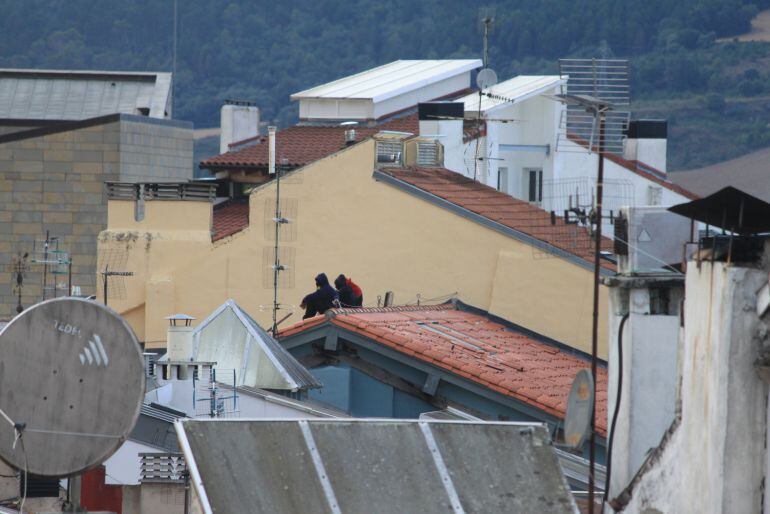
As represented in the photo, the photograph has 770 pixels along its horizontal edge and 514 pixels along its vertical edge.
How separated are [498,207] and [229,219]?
6714mm

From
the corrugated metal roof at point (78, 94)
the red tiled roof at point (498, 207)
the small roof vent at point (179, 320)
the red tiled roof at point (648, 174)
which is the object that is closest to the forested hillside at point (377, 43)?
the corrugated metal roof at point (78, 94)

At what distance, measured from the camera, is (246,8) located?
137250 millimetres

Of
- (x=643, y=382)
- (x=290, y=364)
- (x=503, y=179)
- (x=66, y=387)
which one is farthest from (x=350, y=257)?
(x=66, y=387)

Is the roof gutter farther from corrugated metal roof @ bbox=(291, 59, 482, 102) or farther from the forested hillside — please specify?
the forested hillside

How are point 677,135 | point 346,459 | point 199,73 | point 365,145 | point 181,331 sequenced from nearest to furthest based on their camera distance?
point 346,459 < point 181,331 < point 365,145 < point 677,135 < point 199,73

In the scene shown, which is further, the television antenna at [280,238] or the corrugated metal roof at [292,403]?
the television antenna at [280,238]

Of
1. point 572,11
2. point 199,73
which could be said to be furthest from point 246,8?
point 572,11

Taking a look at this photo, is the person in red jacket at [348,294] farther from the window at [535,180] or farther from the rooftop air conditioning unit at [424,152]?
the window at [535,180]

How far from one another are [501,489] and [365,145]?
1986 cm

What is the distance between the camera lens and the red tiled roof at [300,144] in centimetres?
4600

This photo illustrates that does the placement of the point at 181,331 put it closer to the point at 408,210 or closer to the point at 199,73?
the point at 408,210

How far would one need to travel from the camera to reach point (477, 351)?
91.0ft

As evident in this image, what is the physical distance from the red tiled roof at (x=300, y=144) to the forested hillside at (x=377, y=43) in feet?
107

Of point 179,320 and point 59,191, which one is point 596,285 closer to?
point 179,320
